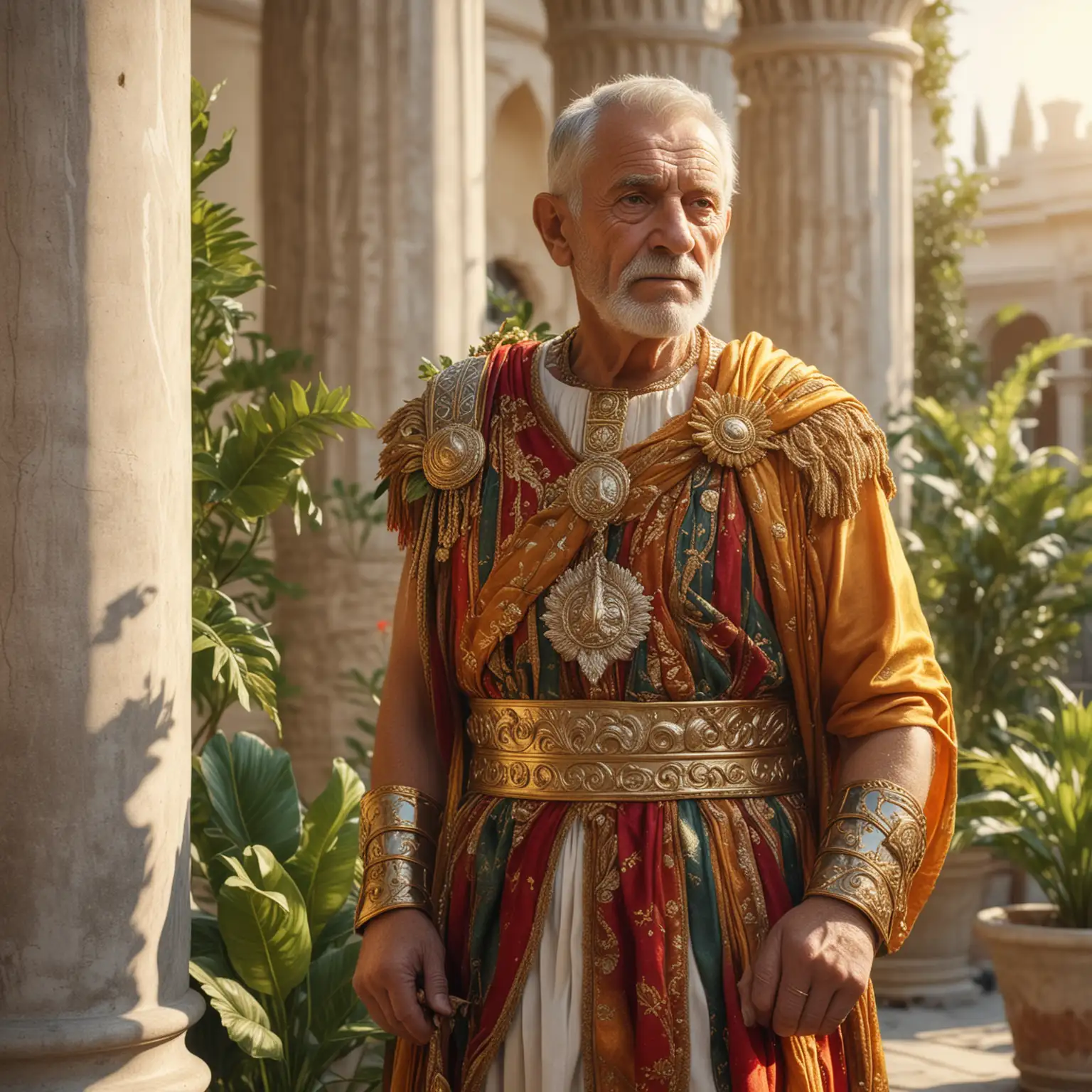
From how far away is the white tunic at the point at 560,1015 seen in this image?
2.32 meters

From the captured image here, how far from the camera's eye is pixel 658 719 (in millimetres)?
2406

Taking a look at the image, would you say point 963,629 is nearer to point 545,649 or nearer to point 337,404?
point 337,404

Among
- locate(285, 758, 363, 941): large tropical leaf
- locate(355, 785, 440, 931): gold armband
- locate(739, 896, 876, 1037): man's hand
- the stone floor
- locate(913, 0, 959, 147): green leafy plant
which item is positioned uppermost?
locate(913, 0, 959, 147): green leafy plant

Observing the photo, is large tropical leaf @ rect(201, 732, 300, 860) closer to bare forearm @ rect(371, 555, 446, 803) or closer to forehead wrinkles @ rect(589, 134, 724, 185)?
bare forearm @ rect(371, 555, 446, 803)

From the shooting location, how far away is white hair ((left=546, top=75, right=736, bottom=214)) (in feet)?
8.05

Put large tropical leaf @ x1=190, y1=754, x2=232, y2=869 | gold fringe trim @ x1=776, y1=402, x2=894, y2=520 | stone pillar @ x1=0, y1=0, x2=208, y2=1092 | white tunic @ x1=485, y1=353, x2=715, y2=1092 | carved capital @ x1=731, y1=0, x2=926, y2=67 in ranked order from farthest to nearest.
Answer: carved capital @ x1=731, y1=0, x2=926, y2=67
large tropical leaf @ x1=190, y1=754, x2=232, y2=869
stone pillar @ x1=0, y1=0, x2=208, y2=1092
gold fringe trim @ x1=776, y1=402, x2=894, y2=520
white tunic @ x1=485, y1=353, x2=715, y2=1092

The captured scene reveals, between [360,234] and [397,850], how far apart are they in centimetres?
391

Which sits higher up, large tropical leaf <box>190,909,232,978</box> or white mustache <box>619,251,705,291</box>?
white mustache <box>619,251,705,291</box>

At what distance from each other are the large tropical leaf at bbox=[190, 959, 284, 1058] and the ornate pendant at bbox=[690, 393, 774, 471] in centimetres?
176

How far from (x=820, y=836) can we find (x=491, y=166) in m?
10.4

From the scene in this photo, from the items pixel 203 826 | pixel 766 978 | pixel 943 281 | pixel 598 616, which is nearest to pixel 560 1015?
pixel 766 978

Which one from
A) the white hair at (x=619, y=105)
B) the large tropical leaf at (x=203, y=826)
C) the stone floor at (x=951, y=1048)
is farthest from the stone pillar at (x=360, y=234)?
the white hair at (x=619, y=105)

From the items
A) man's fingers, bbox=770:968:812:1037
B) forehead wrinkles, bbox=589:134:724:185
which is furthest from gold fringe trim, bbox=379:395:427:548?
man's fingers, bbox=770:968:812:1037

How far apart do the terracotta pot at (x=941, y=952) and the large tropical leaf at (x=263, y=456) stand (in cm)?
392
